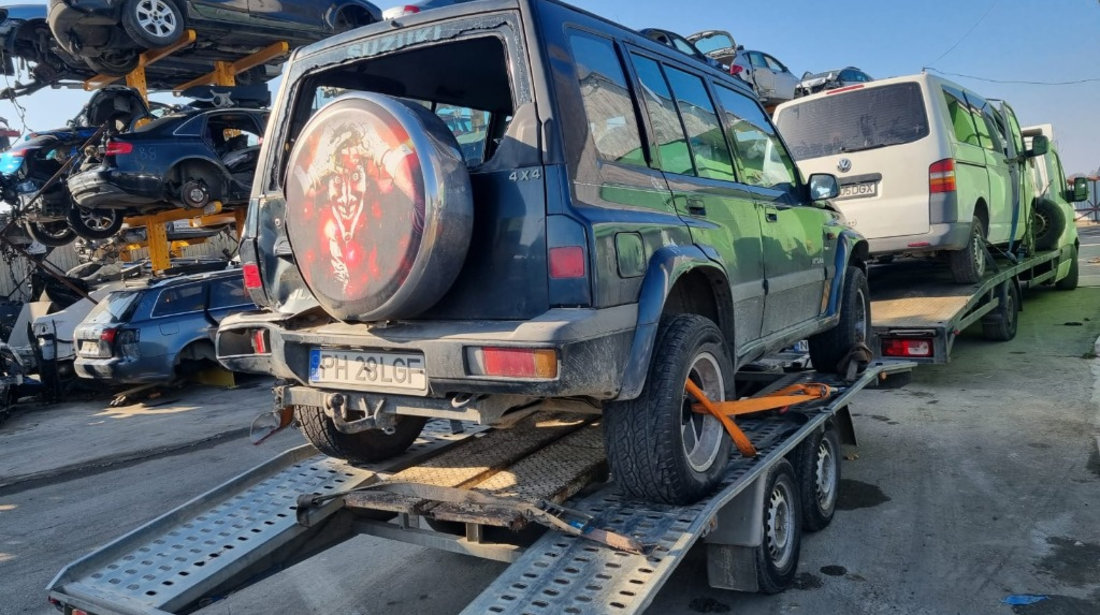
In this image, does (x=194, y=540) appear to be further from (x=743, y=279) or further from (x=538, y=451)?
(x=743, y=279)

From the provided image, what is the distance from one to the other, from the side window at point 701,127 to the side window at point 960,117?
13.8ft

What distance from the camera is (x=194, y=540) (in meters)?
3.00

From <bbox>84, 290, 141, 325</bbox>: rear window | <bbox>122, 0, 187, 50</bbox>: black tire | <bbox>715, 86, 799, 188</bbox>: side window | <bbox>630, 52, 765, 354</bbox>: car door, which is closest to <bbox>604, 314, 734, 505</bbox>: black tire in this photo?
<bbox>630, 52, 765, 354</bbox>: car door

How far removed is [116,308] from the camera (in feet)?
29.4

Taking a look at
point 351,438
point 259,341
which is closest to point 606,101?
point 259,341

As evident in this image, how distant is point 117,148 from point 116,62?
11.6 ft

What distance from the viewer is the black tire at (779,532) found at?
3199mm

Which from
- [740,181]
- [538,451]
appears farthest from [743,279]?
[538,451]

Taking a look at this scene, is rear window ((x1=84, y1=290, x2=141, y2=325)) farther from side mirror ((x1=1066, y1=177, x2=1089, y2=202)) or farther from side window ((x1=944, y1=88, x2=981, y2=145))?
side mirror ((x1=1066, y1=177, x2=1089, y2=202))

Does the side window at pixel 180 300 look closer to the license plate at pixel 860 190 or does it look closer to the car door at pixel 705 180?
the license plate at pixel 860 190

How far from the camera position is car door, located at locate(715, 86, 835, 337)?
4.09 m

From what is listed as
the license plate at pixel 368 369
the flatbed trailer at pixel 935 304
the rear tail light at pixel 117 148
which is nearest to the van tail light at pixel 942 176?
the flatbed trailer at pixel 935 304

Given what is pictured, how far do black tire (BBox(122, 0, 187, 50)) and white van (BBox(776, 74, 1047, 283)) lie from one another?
29.4ft

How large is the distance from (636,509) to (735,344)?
1059 millimetres
